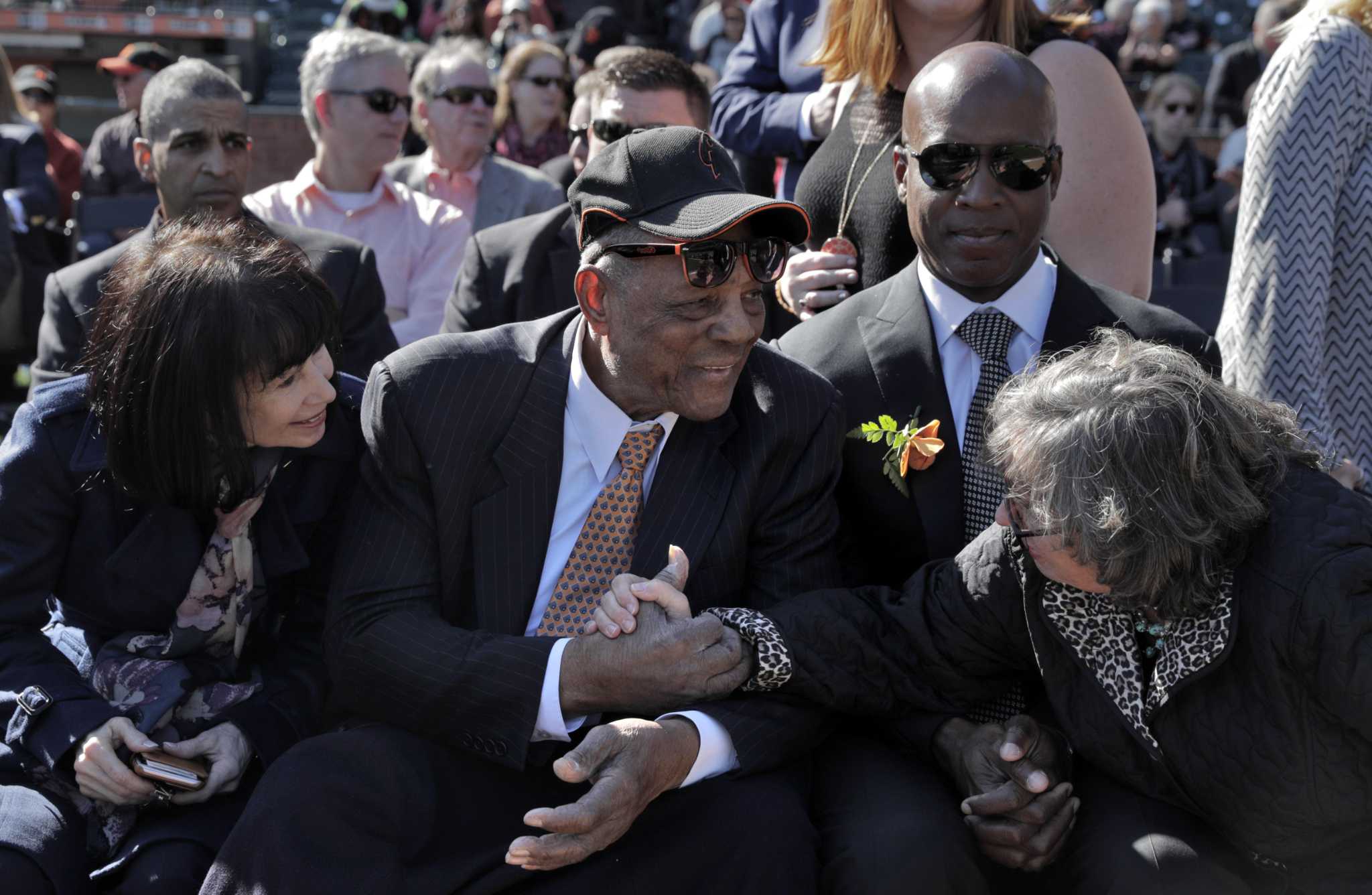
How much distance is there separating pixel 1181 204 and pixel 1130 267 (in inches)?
220

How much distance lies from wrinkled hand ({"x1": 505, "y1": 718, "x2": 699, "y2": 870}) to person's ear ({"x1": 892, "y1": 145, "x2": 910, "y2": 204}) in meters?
1.43

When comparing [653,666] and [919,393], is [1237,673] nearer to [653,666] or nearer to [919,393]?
[919,393]

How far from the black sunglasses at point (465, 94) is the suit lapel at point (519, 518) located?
3635 mm

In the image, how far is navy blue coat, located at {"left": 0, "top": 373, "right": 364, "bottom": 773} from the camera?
291 cm

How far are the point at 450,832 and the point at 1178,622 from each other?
1.42 meters

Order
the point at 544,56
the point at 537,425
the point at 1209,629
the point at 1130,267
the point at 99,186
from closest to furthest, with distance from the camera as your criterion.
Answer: the point at 1209,629 < the point at 537,425 < the point at 1130,267 < the point at 544,56 < the point at 99,186

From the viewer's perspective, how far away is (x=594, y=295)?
298cm

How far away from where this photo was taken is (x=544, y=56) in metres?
7.53

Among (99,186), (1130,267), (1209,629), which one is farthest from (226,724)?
(99,186)

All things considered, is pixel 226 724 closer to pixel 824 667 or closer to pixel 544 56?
pixel 824 667

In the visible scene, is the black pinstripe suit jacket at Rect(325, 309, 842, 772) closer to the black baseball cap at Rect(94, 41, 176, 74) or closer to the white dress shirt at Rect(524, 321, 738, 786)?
the white dress shirt at Rect(524, 321, 738, 786)

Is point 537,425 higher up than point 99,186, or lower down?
higher up

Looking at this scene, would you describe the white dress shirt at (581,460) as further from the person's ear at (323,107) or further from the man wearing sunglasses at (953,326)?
the person's ear at (323,107)

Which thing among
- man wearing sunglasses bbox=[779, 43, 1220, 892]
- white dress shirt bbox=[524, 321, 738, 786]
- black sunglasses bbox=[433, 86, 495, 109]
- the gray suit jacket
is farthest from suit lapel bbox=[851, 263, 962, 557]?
black sunglasses bbox=[433, 86, 495, 109]
